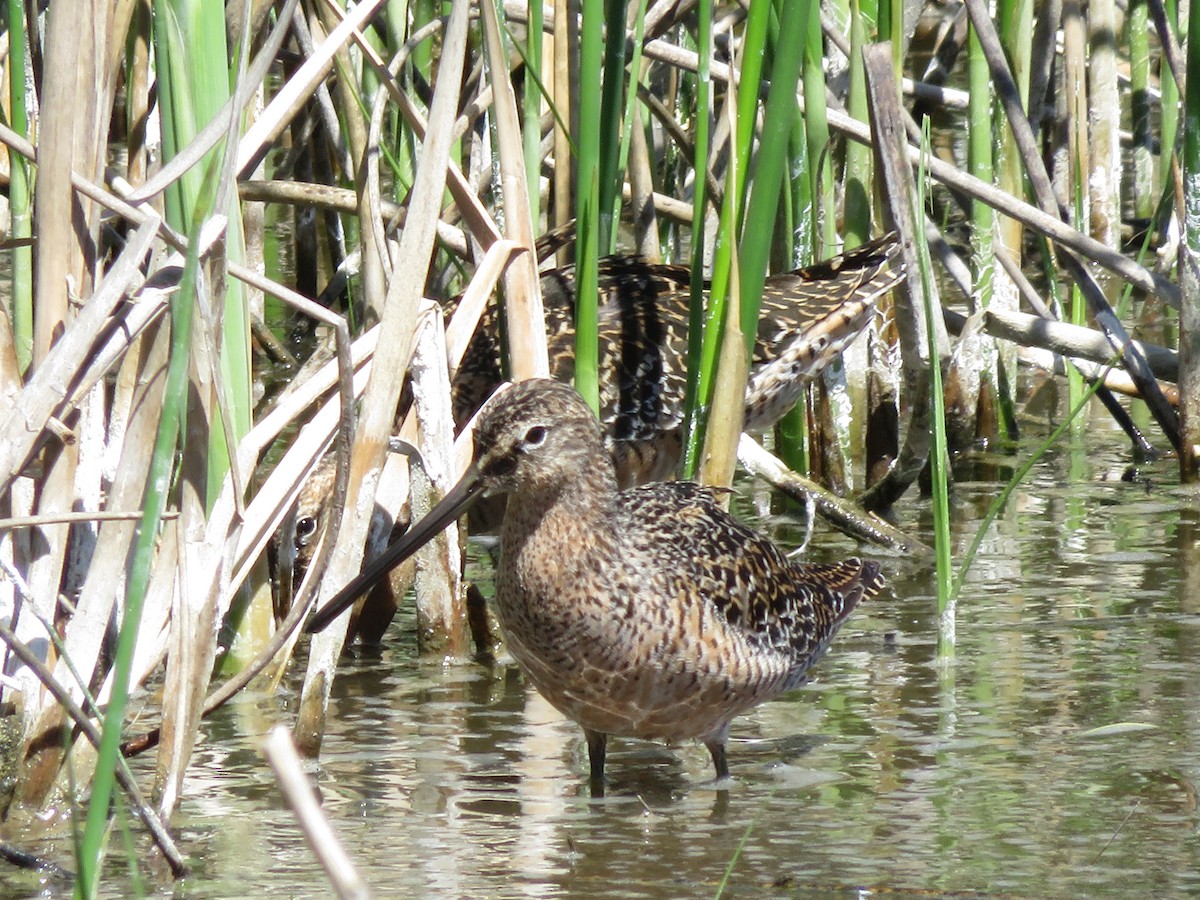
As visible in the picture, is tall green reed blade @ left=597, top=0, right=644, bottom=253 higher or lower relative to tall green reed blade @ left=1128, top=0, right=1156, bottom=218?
lower

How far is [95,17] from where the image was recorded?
341 cm

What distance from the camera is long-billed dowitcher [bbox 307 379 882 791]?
371 cm

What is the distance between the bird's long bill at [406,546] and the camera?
3744 millimetres

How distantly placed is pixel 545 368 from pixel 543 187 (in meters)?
2.34

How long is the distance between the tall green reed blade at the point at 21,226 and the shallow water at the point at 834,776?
3.36 ft

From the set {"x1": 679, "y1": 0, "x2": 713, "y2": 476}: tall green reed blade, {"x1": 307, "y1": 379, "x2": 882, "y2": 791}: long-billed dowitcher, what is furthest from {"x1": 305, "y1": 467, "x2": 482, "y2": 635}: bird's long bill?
{"x1": 679, "y1": 0, "x2": 713, "y2": 476}: tall green reed blade

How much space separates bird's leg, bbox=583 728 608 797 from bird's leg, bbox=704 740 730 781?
231 millimetres

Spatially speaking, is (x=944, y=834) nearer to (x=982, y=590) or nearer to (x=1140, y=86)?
(x=982, y=590)

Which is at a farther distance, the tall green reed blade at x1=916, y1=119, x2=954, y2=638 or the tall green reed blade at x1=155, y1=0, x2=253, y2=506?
the tall green reed blade at x1=916, y1=119, x2=954, y2=638

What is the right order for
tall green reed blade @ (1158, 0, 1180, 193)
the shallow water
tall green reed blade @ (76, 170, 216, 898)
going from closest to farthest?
tall green reed blade @ (76, 170, 216, 898)
the shallow water
tall green reed blade @ (1158, 0, 1180, 193)

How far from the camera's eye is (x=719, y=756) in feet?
13.1

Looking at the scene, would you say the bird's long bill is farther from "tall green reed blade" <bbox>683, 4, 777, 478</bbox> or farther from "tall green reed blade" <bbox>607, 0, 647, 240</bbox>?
"tall green reed blade" <bbox>607, 0, 647, 240</bbox>

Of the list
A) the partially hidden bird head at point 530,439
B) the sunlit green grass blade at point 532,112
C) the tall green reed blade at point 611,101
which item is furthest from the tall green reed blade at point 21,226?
the tall green reed blade at point 611,101

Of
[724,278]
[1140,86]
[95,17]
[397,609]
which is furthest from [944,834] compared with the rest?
[1140,86]
